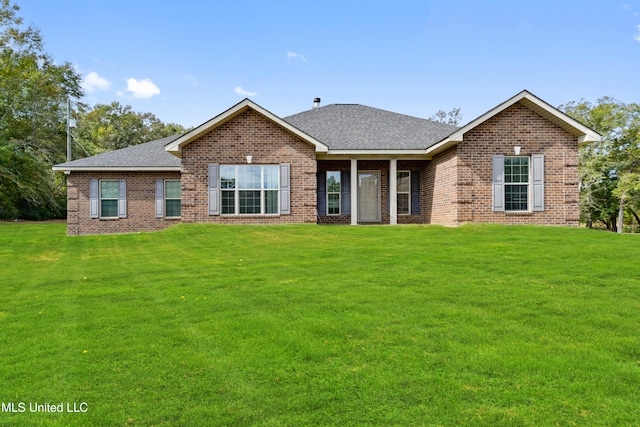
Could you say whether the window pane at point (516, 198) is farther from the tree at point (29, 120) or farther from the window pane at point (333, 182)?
the tree at point (29, 120)

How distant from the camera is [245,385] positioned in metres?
3.68

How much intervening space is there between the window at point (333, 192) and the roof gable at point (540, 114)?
489 cm

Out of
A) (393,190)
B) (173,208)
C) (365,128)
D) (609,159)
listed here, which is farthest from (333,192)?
(609,159)

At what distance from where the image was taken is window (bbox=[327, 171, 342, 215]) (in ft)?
62.9

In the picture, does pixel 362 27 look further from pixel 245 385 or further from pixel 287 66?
pixel 245 385

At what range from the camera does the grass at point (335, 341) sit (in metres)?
3.29

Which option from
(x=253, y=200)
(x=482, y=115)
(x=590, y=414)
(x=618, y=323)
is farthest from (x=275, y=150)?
(x=590, y=414)

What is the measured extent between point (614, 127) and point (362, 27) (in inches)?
1139

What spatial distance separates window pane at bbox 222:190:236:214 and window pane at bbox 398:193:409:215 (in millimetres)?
7502

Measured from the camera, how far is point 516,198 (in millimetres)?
16422

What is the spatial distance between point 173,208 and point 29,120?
23.7 meters

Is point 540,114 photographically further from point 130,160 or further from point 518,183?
point 130,160

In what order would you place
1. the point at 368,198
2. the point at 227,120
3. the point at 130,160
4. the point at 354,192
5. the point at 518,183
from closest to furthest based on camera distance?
the point at 518,183 → the point at 227,120 → the point at 354,192 → the point at 368,198 → the point at 130,160

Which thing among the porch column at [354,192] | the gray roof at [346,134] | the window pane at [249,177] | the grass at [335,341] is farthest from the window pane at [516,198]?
the window pane at [249,177]
